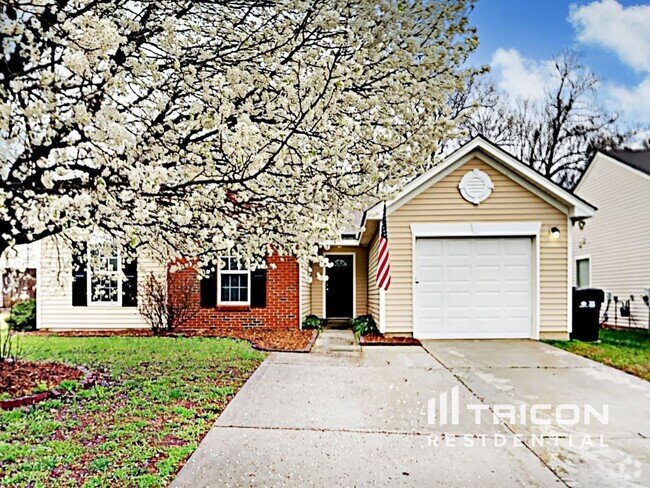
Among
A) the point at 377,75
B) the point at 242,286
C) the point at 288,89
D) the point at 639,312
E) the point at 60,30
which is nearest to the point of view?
the point at 60,30

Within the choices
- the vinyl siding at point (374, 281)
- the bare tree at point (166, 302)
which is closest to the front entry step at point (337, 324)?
the vinyl siding at point (374, 281)

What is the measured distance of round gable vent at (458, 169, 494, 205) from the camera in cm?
1039

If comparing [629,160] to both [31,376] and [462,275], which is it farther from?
[31,376]

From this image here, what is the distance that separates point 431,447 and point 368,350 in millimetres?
4949

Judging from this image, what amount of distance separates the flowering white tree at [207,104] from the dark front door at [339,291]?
10077 millimetres

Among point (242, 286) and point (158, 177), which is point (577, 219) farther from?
point (158, 177)

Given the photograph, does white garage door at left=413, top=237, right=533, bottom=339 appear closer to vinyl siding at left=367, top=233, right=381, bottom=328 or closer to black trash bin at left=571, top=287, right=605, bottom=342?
black trash bin at left=571, top=287, right=605, bottom=342

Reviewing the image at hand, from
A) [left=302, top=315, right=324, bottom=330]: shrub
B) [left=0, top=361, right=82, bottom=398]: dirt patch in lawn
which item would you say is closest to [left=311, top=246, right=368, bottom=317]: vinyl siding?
[left=302, top=315, right=324, bottom=330]: shrub

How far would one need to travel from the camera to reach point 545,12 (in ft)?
35.9

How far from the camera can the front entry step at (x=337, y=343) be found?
8.90 meters

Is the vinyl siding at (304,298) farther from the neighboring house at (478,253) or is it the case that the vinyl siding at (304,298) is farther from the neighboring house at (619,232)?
the neighboring house at (619,232)

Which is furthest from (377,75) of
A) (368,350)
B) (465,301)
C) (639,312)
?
(639,312)

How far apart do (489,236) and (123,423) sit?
800 centimetres

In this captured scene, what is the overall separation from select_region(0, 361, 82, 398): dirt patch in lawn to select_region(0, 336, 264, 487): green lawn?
41 cm
